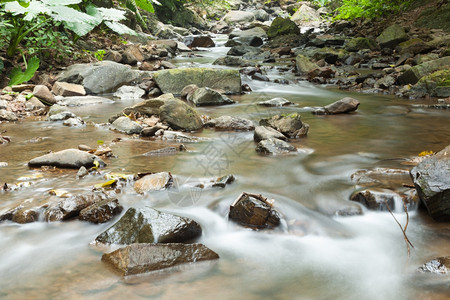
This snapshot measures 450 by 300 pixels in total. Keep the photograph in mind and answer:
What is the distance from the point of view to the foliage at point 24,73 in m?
7.44

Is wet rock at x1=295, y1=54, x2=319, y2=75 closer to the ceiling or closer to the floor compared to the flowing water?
closer to the ceiling

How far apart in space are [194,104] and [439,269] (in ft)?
19.4

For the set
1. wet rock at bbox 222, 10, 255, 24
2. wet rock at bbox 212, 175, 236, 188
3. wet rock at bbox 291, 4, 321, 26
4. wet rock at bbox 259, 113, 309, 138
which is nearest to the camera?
wet rock at bbox 212, 175, 236, 188

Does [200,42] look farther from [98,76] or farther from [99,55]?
[98,76]

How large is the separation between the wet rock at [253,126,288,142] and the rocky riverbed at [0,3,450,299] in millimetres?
28

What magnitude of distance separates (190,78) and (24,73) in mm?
3523

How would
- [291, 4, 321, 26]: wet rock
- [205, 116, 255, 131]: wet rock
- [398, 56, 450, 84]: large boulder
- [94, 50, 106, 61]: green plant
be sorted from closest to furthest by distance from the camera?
1. [205, 116, 255, 131]: wet rock
2. [398, 56, 450, 84]: large boulder
3. [94, 50, 106, 61]: green plant
4. [291, 4, 321, 26]: wet rock

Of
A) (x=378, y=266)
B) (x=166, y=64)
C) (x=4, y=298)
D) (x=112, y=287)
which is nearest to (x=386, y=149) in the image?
(x=378, y=266)

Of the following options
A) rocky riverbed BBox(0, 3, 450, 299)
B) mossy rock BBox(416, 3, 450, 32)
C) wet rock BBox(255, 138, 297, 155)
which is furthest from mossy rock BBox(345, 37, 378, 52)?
wet rock BBox(255, 138, 297, 155)

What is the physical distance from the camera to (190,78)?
8398 millimetres

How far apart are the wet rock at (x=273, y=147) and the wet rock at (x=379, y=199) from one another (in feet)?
4.75

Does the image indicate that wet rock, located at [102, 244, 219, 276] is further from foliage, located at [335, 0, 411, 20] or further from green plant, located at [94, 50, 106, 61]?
foliage, located at [335, 0, 411, 20]

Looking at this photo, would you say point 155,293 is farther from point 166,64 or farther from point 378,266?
point 166,64

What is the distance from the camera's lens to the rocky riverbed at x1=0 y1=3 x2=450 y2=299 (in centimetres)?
212
